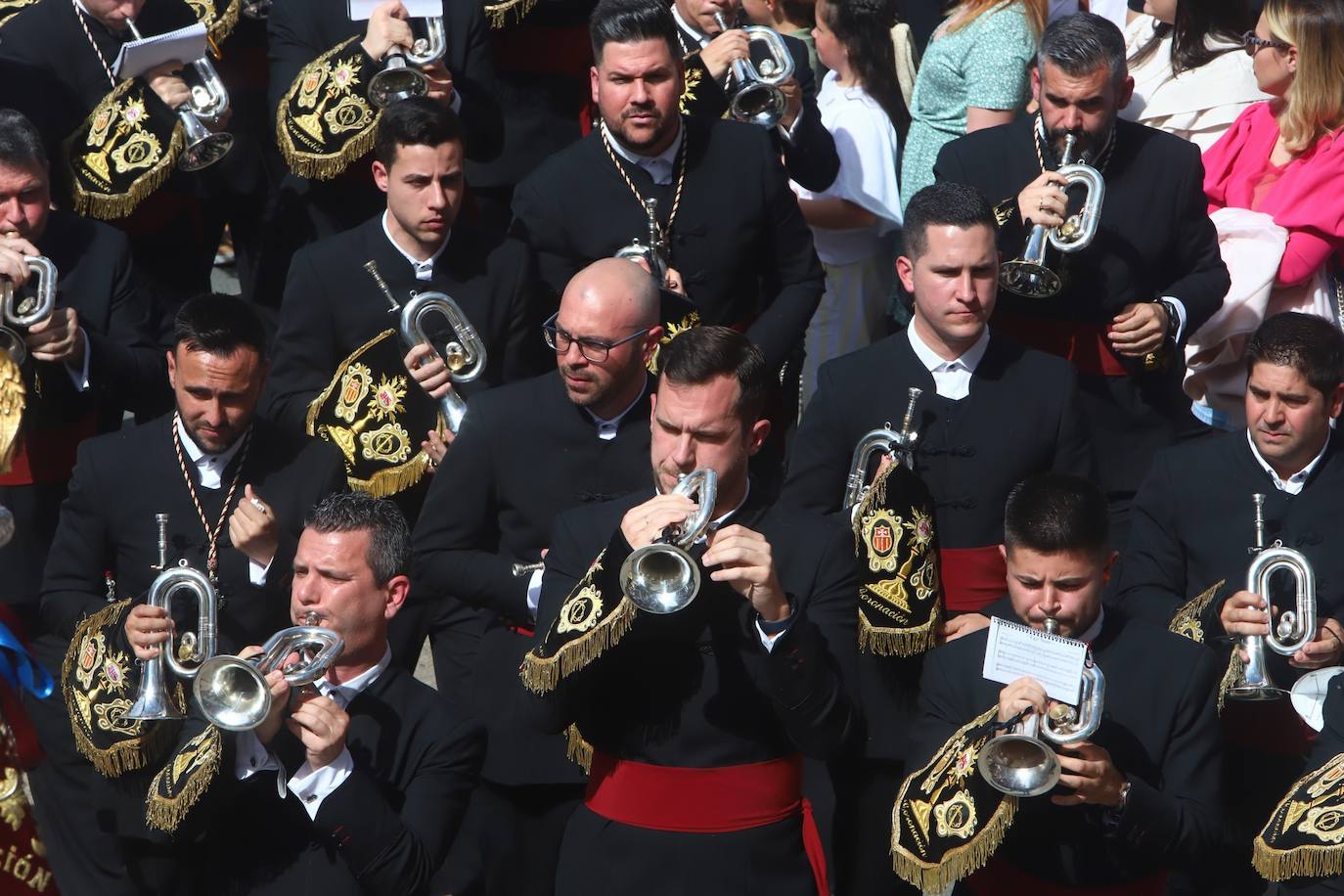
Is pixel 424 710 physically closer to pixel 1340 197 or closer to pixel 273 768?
pixel 273 768

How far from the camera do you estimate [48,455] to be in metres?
8.09

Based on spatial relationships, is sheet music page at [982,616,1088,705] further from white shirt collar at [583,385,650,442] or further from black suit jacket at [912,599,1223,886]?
white shirt collar at [583,385,650,442]

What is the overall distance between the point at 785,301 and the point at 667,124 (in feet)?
2.67

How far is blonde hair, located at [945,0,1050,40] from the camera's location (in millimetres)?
9406

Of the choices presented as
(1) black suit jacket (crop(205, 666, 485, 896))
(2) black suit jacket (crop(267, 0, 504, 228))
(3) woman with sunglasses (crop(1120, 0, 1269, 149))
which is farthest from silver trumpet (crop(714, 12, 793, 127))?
(1) black suit jacket (crop(205, 666, 485, 896))

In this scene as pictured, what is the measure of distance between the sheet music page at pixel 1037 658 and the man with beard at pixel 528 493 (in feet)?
5.54

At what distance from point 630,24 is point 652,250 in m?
0.85

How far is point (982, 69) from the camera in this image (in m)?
9.42

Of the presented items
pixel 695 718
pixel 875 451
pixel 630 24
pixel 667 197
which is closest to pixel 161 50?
pixel 630 24

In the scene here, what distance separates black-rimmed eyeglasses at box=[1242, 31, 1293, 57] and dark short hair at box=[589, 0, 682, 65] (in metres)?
2.44

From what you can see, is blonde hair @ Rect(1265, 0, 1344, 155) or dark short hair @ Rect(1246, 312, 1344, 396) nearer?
dark short hair @ Rect(1246, 312, 1344, 396)

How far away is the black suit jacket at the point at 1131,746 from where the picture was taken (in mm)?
5945

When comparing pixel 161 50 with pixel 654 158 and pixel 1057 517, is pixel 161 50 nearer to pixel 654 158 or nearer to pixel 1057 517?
pixel 654 158

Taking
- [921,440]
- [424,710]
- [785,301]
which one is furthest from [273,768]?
[785,301]
